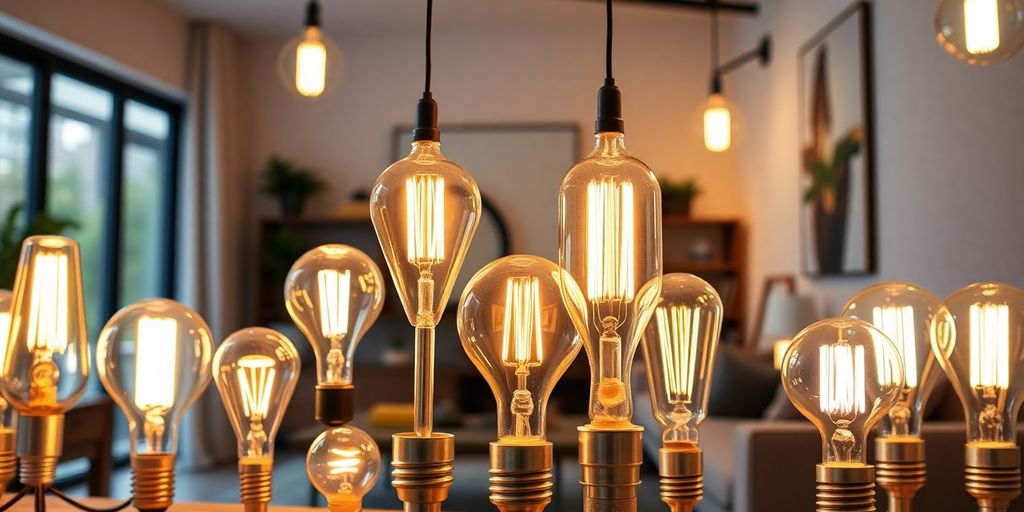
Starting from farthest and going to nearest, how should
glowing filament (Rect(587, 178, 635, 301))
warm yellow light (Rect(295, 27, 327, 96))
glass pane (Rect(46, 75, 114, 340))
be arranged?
glass pane (Rect(46, 75, 114, 340)), warm yellow light (Rect(295, 27, 327, 96)), glowing filament (Rect(587, 178, 635, 301))

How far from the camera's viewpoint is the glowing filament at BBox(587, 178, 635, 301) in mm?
628

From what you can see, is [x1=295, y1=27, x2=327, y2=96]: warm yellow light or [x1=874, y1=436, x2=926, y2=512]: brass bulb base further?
[x1=295, y1=27, x2=327, y2=96]: warm yellow light

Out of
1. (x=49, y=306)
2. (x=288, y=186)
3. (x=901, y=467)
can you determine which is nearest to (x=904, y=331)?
(x=901, y=467)

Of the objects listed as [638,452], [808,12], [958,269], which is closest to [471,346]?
[638,452]

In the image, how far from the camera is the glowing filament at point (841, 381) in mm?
667

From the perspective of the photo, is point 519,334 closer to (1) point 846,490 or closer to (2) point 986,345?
(1) point 846,490

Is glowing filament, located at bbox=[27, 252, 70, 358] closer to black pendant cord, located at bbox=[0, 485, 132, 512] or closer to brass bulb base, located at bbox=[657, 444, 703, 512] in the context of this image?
black pendant cord, located at bbox=[0, 485, 132, 512]

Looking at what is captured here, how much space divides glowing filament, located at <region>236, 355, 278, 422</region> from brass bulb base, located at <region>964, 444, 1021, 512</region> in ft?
1.91

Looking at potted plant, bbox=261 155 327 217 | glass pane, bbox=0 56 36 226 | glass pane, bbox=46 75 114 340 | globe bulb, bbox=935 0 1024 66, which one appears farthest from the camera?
potted plant, bbox=261 155 327 217

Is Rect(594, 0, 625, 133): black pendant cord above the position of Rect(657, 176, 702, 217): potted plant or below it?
below

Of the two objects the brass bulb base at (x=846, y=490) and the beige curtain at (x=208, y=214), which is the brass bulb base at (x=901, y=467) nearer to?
the brass bulb base at (x=846, y=490)

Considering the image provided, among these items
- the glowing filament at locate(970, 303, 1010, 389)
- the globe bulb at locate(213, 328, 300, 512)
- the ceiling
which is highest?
the ceiling

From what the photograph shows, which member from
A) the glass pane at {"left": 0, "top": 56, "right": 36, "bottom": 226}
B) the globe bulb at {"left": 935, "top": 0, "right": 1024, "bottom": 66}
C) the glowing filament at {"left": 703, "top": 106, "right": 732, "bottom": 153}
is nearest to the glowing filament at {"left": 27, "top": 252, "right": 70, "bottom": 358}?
the globe bulb at {"left": 935, "top": 0, "right": 1024, "bottom": 66}

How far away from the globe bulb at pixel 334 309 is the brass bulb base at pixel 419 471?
124 millimetres
